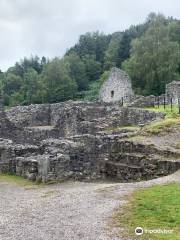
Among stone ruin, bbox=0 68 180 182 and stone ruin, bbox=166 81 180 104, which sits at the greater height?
stone ruin, bbox=166 81 180 104

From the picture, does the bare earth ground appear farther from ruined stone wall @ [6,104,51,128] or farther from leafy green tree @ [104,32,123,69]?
leafy green tree @ [104,32,123,69]

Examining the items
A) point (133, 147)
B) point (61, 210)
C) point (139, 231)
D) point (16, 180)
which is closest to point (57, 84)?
point (133, 147)

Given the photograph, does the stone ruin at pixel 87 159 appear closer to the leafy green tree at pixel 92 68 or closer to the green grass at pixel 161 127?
the green grass at pixel 161 127

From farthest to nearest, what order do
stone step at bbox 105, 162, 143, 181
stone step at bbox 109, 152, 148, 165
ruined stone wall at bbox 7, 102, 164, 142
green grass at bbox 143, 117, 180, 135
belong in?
1. ruined stone wall at bbox 7, 102, 164, 142
2. green grass at bbox 143, 117, 180, 135
3. stone step at bbox 109, 152, 148, 165
4. stone step at bbox 105, 162, 143, 181

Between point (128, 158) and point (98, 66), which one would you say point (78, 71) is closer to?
point (98, 66)

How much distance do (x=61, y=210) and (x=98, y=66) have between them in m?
88.5

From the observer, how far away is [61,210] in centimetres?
1633

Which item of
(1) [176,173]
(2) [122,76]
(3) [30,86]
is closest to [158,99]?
(2) [122,76]

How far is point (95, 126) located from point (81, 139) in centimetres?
1008

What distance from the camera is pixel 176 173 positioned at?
73.5 ft

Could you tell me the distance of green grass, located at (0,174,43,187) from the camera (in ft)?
72.1

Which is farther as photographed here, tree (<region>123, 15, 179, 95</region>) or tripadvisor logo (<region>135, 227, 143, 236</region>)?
tree (<region>123, 15, 179, 95</region>)

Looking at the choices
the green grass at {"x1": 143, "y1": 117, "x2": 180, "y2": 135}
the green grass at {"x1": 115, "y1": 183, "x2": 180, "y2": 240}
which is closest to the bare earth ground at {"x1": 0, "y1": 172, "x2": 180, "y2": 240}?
the green grass at {"x1": 115, "y1": 183, "x2": 180, "y2": 240}

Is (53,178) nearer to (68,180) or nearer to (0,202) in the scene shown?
(68,180)
